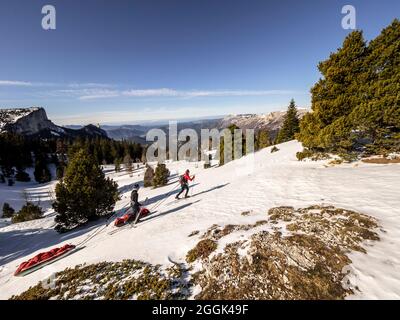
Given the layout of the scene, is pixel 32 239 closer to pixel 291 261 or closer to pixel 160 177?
pixel 291 261

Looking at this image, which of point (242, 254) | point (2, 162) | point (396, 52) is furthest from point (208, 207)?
point (2, 162)

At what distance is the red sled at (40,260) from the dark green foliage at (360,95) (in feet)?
62.6

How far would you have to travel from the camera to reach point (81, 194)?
18141mm

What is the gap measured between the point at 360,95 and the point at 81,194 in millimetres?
24389

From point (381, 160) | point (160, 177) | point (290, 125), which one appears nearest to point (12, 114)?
point (160, 177)

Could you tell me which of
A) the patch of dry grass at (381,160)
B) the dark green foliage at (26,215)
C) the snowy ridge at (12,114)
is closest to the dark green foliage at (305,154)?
the patch of dry grass at (381,160)

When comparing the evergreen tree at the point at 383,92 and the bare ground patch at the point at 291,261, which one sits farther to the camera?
the evergreen tree at the point at 383,92

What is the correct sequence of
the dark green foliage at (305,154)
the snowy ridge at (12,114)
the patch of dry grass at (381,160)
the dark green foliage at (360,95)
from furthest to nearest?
the snowy ridge at (12,114), the dark green foliage at (305,154), the patch of dry grass at (381,160), the dark green foliage at (360,95)

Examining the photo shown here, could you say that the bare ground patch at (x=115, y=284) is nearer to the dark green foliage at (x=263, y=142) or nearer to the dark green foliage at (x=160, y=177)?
the dark green foliage at (x=160, y=177)

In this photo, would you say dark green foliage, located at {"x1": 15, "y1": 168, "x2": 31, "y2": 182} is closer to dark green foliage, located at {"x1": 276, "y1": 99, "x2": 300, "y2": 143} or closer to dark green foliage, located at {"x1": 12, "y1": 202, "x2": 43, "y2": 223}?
dark green foliage, located at {"x1": 12, "y1": 202, "x2": 43, "y2": 223}

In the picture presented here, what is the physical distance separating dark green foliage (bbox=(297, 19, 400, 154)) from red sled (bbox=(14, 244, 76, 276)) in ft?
62.6

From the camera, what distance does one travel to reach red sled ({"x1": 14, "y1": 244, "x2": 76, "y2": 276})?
9.11m

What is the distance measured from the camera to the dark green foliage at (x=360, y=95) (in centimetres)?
1364

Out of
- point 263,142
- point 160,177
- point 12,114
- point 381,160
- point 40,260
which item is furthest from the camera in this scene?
point 12,114
